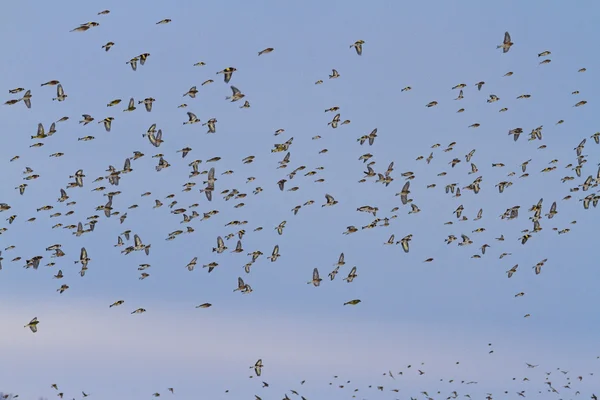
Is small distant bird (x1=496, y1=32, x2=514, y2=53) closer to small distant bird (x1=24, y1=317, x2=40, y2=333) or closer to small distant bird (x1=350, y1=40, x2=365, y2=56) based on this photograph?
small distant bird (x1=350, y1=40, x2=365, y2=56)

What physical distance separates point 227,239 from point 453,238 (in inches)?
808

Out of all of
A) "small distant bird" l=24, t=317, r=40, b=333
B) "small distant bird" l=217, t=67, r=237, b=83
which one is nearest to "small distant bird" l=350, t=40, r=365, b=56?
"small distant bird" l=217, t=67, r=237, b=83

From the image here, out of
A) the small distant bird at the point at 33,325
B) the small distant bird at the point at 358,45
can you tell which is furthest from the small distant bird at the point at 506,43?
the small distant bird at the point at 33,325

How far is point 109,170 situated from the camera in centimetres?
9919

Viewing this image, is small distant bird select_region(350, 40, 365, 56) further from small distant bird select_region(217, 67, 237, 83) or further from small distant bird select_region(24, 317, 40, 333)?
small distant bird select_region(24, 317, 40, 333)

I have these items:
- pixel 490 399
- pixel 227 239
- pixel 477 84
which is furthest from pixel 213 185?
pixel 490 399

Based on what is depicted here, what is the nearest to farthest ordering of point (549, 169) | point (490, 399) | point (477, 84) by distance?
point (477, 84) < point (549, 169) < point (490, 399)

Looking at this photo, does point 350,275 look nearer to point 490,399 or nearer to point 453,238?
point 453,238

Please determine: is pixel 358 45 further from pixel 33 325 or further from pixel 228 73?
pixel 33 325

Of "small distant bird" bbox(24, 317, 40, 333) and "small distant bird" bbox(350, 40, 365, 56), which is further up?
"small distant bird" bbox(350, 40, 365, 56)

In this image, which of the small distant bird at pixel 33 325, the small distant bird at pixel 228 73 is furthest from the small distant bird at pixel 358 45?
the small distant bird at pixel 33 325

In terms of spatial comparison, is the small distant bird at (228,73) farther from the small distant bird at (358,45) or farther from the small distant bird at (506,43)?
the small distant bird at (506,43)

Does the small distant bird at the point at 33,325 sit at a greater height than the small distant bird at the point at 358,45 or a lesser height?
lesser

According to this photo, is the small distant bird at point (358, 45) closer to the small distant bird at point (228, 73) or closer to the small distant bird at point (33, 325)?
the small distant bird at point (228, 73)
